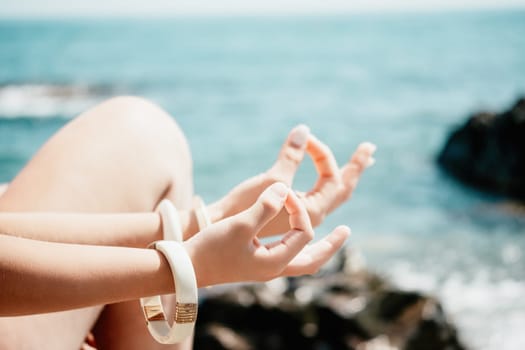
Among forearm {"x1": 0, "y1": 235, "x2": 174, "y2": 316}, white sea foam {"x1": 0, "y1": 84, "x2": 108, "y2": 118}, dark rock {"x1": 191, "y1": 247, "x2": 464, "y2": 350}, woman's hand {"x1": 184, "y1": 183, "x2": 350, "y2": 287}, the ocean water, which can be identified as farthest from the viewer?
white sea foam {"x1": 0, "y1": 84, "x2": 108, "y2": 118}

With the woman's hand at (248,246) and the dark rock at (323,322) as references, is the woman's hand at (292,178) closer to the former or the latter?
the woman's hand at (248,246)

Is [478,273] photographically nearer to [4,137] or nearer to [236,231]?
[236,231]

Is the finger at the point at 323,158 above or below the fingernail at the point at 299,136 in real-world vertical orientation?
below

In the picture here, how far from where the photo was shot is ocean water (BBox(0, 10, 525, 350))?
4.31 metres

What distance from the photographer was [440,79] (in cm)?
1373

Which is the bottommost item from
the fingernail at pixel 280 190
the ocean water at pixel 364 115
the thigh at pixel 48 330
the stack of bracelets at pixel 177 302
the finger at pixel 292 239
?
the ocean water at pixel 364 115

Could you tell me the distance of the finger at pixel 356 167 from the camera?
1324 millimetres

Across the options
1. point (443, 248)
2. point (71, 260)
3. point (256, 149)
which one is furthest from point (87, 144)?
point (256, 149)

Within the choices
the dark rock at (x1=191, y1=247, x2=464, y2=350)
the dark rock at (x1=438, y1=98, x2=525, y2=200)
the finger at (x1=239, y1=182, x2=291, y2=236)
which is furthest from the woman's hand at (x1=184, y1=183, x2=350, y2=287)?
the dark rock at (x1=438, y1=98, x2=525, y2=200)

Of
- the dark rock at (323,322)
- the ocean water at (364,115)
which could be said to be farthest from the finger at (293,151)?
the ocean water at (364,115)

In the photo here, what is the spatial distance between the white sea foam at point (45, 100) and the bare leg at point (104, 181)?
397 inches

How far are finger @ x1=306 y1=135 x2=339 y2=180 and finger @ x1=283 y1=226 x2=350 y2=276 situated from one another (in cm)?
28

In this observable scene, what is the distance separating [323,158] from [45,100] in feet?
40.4

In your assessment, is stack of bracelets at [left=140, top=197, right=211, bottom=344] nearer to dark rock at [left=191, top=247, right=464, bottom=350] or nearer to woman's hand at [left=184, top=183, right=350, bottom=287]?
woman's hand at [left=184, top=183, right=350, bottom=287]
